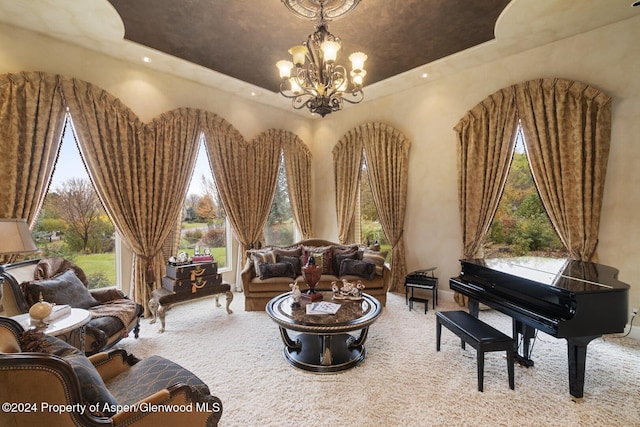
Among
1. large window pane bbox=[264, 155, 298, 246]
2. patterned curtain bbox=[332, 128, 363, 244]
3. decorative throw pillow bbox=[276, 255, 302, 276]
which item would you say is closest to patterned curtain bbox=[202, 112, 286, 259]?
large window pane bbox=[264, 155, 298, 246]

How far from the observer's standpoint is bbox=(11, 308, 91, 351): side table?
7.64 feet

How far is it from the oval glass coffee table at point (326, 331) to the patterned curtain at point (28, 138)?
325 centimetres

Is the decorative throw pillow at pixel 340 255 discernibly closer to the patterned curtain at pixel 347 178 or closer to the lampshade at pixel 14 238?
the patterned curtain at pixel 347 178

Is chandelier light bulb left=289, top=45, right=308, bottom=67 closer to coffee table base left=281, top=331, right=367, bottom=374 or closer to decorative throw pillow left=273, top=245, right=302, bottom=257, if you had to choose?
coffee table base left=281, top=331, right=367, bottom=374

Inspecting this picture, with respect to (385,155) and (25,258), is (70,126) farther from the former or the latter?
(385,155)

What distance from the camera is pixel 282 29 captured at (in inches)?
145

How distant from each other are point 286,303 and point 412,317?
2.02 meters

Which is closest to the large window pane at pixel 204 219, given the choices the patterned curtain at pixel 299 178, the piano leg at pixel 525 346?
A: the patterned curtain at pixel 299 178

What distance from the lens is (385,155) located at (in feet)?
19.0

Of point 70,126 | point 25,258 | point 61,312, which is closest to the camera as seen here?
point 61,312

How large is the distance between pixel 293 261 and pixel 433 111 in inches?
144

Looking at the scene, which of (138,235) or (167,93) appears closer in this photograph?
(138,235)

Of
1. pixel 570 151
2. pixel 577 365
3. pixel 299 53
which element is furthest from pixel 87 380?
pixel 570 151

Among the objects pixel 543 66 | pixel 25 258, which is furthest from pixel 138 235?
pixel 543 66
